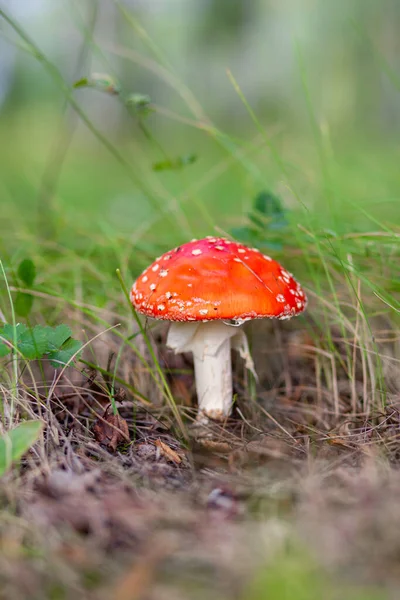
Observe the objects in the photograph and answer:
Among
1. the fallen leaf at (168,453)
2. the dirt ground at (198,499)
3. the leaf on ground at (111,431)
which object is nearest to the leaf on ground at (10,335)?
the dirt ground at (198,499)

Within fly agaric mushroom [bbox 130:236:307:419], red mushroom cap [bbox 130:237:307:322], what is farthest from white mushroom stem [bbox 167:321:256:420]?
red mushroom cap [bbox 130:237:307:322]

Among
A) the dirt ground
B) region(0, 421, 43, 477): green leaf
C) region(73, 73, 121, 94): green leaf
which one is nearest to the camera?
the dirt ground

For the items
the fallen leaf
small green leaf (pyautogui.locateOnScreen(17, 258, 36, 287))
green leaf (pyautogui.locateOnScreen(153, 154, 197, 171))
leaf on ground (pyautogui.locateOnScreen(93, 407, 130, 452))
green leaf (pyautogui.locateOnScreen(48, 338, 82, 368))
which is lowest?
the fallen leaf

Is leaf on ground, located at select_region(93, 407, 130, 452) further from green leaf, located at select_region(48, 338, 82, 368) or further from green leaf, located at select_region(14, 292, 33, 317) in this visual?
green leaf, located at select_region(14, 292, 33, 317)

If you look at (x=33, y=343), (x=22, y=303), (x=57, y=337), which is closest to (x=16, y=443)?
(x=33, y=343)

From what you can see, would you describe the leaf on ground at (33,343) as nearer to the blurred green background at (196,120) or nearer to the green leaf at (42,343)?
the green leaf at (42,343)

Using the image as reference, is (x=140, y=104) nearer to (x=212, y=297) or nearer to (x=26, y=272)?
(x=26, y=272)
